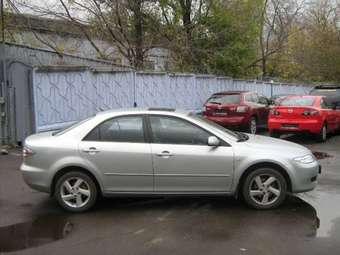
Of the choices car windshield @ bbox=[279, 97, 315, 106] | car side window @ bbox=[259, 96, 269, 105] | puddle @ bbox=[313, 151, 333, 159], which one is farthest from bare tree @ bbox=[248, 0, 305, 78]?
puddle @ bbox=[313, 151, 333, 159]

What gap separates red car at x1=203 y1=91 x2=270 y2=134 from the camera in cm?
1666

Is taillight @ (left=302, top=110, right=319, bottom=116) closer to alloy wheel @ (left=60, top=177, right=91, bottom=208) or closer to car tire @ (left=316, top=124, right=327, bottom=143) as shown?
car tire @ (left=316, top=124, right=327, bottom=143)

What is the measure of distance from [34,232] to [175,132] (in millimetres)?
2286

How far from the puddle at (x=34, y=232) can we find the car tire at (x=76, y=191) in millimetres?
281

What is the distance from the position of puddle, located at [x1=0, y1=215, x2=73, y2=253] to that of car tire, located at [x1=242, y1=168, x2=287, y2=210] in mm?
2425

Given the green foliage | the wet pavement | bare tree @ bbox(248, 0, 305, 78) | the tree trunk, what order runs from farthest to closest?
bare tree @ bbox(248, 0, 305, 78) → the green foliage → the tree trunk → the wet pavement

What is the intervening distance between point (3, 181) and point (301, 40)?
3666 centimetres

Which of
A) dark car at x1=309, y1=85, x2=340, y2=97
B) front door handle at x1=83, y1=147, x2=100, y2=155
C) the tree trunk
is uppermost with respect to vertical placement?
the tree trunk

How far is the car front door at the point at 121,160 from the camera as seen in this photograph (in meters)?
6.96

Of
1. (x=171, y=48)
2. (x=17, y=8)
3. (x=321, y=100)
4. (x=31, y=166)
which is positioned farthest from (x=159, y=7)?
(x=31, y=166)

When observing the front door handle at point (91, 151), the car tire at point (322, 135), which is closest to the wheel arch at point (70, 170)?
the front door handle at point (91, 151)

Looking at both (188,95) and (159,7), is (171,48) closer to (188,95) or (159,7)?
(159,7)

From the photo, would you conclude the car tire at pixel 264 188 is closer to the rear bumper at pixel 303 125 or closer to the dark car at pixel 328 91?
the rear bumper at pixel 303 125

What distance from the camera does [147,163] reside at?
274 inches
